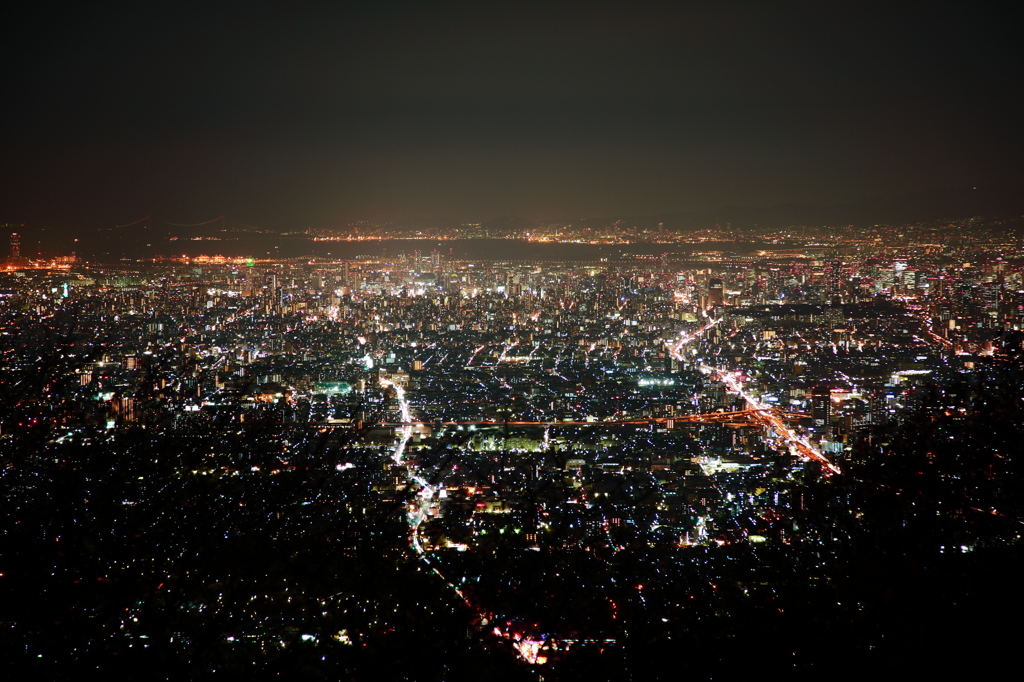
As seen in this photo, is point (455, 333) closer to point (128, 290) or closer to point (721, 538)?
point (128, 290)

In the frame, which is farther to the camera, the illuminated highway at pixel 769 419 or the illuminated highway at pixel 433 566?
the illuminated highway at pixel 769 419

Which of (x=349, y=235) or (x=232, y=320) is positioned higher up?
(x=349, y=235)

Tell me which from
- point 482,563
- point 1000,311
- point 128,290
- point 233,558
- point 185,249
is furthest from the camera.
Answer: point 185,249

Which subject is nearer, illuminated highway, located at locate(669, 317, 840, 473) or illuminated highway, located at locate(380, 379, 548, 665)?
illuminated highway, located at locate(380, 379, 548, 665)

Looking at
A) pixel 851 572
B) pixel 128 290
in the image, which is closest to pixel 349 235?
pixel 128 290

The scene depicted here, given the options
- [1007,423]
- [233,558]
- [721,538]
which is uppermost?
[1007,423]

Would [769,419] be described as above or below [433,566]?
below

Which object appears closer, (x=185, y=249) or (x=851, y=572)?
(x=851, y=572)

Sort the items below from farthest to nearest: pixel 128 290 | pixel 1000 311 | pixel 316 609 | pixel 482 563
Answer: pixel 128 290, pixel 1000 311, pixel 482 563, pixel 316 609

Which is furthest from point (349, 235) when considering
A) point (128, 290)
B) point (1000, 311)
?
point (1000, 311)

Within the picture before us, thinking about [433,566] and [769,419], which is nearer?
[433,566]
